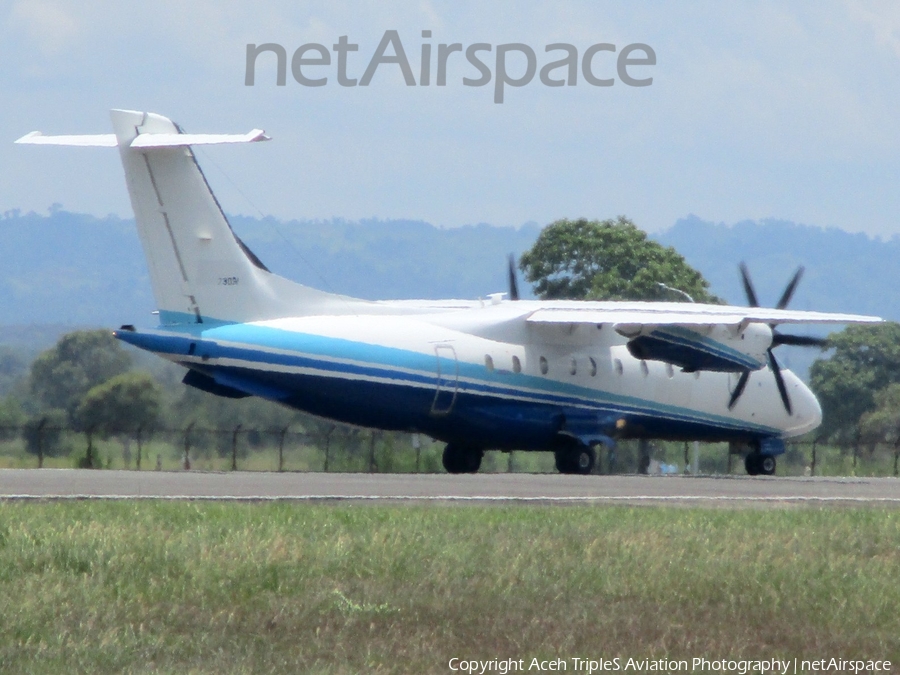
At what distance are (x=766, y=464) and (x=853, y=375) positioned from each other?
148ft

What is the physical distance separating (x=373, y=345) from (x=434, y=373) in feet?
5.79

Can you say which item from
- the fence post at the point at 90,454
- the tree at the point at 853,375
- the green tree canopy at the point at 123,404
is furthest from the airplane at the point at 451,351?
the tree at the point at 853,375

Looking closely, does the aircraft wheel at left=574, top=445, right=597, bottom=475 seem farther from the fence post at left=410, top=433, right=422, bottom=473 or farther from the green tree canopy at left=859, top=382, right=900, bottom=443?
the green tree canopy at left=859, top=382, right=900, bottom=443

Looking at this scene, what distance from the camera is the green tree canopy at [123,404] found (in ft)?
182

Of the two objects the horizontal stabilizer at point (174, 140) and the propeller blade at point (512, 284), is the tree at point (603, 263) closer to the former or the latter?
the propeller blade at point (512, 284)

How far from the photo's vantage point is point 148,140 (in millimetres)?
28266

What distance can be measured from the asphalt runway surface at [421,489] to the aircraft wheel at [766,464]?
9498 millimetres

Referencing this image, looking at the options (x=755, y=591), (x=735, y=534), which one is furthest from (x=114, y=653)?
(x=735, y=534)

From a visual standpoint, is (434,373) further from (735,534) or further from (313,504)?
(735,534)

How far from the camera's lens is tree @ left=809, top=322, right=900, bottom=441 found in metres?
79.9

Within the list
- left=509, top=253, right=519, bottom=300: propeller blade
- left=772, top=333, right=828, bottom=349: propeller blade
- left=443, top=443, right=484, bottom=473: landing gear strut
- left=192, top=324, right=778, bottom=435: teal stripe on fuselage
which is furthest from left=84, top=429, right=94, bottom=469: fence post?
left=772, top=333, right=828, bottom=349: propeller blade

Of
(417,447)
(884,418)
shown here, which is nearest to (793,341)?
(417,447)

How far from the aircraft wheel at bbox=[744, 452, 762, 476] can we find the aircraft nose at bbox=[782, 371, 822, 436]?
1.06m

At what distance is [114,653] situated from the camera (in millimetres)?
11180
